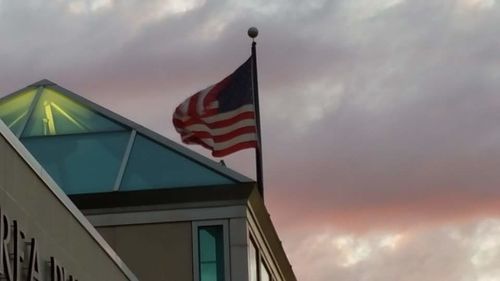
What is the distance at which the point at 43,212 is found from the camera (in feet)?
61.2

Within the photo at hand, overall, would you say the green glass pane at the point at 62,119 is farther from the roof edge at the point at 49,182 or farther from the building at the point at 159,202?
the roof edge at the point at 49,182

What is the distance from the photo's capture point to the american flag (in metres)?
31.3

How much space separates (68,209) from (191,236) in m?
9.34

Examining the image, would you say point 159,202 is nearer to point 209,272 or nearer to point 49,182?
point 209,272

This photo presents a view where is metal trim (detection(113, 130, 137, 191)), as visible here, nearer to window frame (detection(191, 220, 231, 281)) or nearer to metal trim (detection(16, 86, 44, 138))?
window frame (detection(191, 220, 231, 281))

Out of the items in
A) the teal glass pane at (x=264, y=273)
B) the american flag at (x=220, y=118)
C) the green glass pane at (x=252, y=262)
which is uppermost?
the american flag at (x=220, y=118)

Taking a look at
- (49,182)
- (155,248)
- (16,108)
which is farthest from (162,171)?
(49,182)

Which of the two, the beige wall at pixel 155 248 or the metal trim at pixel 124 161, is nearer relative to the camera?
the beige wall at pixel 155 248

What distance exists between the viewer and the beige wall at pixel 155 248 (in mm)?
29094

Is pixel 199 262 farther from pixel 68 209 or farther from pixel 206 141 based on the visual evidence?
pixel 68 209

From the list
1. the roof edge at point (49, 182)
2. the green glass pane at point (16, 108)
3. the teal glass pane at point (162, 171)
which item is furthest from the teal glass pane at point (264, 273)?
the roof edge at point (49, 182)

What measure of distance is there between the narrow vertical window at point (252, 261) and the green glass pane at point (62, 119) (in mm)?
4823

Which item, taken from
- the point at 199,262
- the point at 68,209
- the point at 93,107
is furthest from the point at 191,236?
the point at 68,209

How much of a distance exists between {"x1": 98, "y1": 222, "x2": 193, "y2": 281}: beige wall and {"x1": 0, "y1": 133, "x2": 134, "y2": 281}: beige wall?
263 inches
